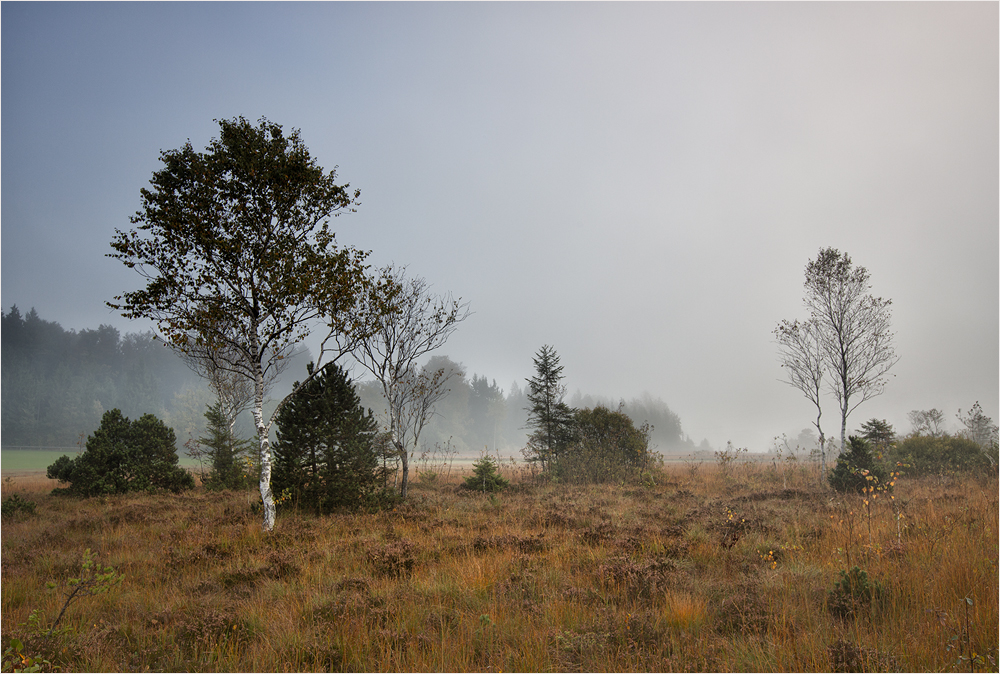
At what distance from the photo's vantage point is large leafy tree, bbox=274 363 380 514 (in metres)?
12.2

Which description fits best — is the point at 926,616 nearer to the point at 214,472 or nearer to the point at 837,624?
the point at 837,624

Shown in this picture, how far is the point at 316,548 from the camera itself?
26.9ft

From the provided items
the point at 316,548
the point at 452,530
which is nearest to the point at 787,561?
the point at 452,530

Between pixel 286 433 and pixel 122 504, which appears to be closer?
pixel 286 433

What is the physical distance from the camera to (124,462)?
16203 mm

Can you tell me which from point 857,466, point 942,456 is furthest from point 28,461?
point 942,456

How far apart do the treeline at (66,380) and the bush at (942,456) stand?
224 feet

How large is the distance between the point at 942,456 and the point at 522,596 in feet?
83.4

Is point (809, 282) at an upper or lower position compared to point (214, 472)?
upper

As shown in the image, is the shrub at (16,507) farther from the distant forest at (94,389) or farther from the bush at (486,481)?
the distant forest at (94,389)

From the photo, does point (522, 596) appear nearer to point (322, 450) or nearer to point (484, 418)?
point (322, 450)

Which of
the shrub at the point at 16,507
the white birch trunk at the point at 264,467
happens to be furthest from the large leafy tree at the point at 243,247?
the shrub at the point at 16,507

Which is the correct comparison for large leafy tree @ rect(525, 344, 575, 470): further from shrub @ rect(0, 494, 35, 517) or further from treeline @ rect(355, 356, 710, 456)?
treeline @ rect(355, 356, 710, 456)

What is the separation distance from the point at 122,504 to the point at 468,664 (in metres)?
15.3
